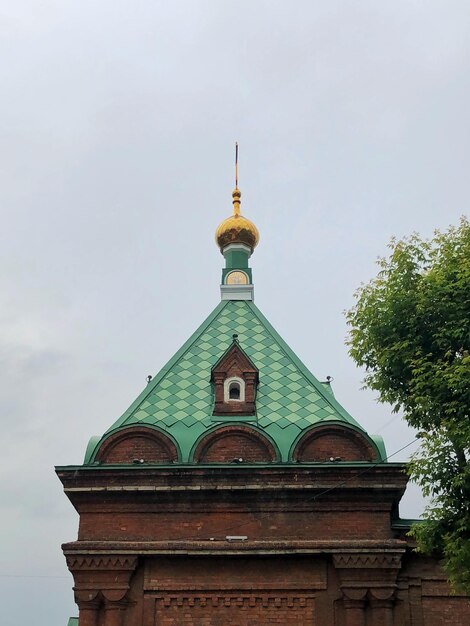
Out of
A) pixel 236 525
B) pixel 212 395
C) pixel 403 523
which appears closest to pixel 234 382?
pixel 212 395

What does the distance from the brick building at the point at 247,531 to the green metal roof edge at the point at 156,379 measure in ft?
0.25

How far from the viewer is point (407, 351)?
31.9 ft

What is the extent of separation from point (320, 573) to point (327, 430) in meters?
1.92

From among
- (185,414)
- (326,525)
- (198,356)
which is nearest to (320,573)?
(326,525)

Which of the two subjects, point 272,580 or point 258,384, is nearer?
point 272,580

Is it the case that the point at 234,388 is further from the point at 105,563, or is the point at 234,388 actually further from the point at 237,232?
the point at 237,232

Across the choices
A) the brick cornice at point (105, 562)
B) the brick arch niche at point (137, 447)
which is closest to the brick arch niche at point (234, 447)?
the brick arch niche at point (137, 447)

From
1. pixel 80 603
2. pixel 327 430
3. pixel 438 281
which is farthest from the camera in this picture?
pixel 327 430

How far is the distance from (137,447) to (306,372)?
306cm

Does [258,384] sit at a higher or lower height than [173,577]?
higher

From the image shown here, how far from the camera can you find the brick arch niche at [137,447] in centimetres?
1172

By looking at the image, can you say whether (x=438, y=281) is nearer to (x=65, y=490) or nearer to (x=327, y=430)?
(x=327, y=430)

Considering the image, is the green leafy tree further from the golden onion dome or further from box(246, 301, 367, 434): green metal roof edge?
the golden onion dome

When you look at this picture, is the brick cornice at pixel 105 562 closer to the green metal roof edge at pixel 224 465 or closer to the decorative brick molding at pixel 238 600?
the decorative brick molding at pixel 238 600
